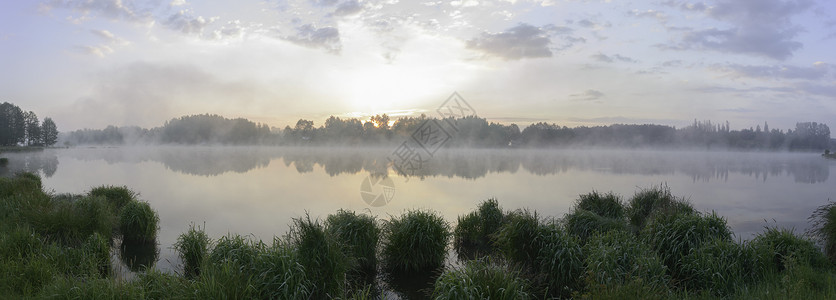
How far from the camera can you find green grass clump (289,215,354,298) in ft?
22.7

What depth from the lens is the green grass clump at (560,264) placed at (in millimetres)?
7656

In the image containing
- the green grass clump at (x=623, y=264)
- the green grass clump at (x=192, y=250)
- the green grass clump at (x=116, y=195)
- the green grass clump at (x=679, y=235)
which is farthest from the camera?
the green grass clump at (x=116, y=195)

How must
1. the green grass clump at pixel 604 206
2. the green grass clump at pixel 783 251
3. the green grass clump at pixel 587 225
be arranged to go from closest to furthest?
1. the green grass clump at pixel 783 251
2. the green grass clump at pixel 587 225
3. the green grass clump at pixel 604 206

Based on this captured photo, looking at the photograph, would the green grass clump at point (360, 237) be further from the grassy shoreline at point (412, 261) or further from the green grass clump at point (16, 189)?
the green grass clump at point (16, 189)

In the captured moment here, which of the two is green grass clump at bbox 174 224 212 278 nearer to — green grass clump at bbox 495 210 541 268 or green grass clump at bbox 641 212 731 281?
green grass clump at bbox 495 210 541 268

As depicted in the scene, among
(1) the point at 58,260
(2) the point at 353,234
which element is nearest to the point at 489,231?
(2) the point at 353,234

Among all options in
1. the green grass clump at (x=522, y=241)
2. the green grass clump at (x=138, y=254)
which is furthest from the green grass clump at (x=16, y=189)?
the green grass clump at (x=522, y=241)

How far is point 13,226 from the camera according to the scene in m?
9.59

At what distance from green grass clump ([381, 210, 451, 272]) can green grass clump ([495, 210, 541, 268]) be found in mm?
1888

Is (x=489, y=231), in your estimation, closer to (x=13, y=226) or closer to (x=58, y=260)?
(x=58, y=260)

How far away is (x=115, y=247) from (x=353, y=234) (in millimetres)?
7003

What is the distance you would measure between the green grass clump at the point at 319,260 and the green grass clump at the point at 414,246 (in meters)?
2.63

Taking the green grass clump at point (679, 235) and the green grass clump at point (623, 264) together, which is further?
the green grass clump at point (679, 235)

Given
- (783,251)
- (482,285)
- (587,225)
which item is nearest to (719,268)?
(783,251)
